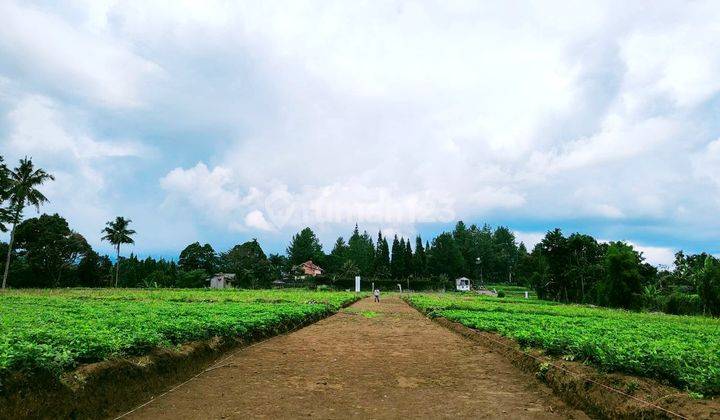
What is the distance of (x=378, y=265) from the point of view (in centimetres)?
9700

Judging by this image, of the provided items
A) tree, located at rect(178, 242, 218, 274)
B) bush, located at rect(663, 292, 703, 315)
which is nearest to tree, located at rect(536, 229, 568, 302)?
bush, located at rect(663, 292, 703, 315)

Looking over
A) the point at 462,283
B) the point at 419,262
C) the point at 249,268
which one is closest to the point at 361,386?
the point at 249,268

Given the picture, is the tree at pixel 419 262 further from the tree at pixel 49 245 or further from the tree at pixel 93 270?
the tree at pixel 49 245

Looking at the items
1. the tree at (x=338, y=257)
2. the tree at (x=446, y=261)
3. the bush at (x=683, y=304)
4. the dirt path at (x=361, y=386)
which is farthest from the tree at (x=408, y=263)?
the dirt path at (x=361, y=386)

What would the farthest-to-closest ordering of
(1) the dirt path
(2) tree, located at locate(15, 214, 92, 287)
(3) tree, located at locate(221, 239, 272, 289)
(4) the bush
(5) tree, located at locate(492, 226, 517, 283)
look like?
(5) tree, located at locate(492, 226, 517, 283) → (3) tree, located at locate(221, 239, 272, 289) → (2) tree, located at locate(15, 214, 92, 287) → (4) the bush → (1) the dirt path

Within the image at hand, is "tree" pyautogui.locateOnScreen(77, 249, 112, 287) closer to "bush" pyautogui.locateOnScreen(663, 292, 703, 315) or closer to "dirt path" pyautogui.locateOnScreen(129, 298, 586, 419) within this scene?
"dirt path" pyautogui.locateOnScreen(129, 298, 586, 419)

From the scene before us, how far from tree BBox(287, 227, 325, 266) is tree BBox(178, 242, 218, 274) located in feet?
97.2

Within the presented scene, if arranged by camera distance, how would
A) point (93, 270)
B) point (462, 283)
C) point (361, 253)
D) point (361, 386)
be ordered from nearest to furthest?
point (361, 386) → point (93, 270) → point (462, 283) → point (361, 253)

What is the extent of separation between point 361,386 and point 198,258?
321ft

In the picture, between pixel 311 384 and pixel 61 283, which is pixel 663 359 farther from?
pixel 61 283

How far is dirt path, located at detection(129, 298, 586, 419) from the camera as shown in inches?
298

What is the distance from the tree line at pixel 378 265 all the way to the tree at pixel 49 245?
0.46ft

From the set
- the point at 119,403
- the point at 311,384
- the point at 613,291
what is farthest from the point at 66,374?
the point at 613,291

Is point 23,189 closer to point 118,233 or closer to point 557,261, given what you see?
point 118,233
